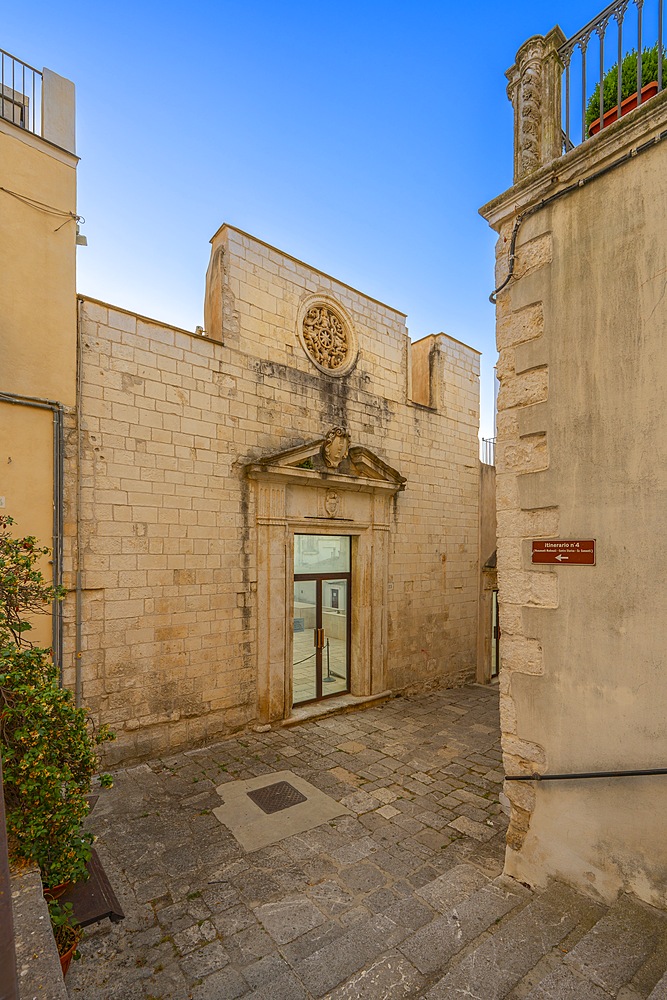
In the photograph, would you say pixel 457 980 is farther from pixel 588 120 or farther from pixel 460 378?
pixel 460 378

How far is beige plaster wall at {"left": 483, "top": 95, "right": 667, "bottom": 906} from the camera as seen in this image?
290cm

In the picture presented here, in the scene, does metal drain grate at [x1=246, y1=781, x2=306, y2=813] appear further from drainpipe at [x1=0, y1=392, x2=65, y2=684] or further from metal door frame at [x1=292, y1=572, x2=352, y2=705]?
drainpipe at [x1=0, y1=392, x2=65, y2=684]

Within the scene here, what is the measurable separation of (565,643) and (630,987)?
64.4 inches

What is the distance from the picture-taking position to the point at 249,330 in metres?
7.07

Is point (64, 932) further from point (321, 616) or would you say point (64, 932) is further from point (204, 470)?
point (321, 616)

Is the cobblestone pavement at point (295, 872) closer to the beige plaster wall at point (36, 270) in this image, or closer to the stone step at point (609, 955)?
the stone step at point (609, 955)

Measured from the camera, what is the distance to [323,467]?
7793mm

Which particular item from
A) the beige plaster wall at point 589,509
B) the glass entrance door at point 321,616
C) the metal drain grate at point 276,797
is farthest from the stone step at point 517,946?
the glass entrance door at point 321,616

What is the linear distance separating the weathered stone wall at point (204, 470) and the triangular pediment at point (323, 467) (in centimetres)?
30

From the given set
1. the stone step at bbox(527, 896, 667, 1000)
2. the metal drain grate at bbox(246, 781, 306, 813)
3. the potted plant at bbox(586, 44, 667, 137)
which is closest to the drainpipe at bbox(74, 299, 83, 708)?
the metal drain grate at bbox(246, 781, 306, 813)

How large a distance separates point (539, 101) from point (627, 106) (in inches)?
23.3

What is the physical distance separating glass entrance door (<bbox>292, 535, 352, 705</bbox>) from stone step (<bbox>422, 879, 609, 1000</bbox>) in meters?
4.95

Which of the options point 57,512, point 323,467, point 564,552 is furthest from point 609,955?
point 323,467

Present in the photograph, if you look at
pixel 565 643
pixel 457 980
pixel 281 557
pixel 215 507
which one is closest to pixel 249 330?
pixel 215 507
